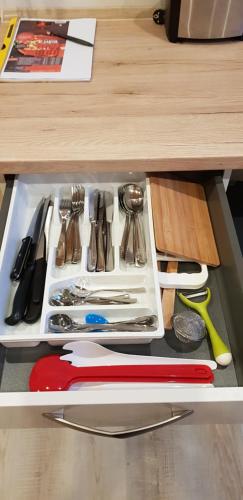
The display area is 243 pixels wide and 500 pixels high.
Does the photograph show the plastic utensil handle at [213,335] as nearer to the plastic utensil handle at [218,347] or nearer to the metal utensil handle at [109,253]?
the plastic utensil handle at [218,347]

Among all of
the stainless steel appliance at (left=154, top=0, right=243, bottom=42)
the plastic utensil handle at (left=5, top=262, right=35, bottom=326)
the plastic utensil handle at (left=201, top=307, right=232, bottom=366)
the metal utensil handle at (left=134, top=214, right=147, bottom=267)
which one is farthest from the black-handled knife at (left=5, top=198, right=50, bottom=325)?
the stainless steel appliance at (left=154, top=0, right=243, bottom=42)

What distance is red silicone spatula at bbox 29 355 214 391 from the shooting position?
57 centimetres

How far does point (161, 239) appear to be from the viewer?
0.70 meters

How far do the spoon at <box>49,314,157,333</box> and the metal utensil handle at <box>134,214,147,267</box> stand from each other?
129 millimetres

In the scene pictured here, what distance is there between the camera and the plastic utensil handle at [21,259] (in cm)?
69

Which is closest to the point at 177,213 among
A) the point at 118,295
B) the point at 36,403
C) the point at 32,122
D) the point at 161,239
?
the point at 161,239

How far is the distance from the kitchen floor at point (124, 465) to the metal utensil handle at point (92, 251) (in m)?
0.46

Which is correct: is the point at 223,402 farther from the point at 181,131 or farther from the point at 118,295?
the point at 181,131

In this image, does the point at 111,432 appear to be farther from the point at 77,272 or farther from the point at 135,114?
the point at 135,114

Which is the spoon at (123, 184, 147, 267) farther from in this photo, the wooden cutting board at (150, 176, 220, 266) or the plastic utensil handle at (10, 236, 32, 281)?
the plastic utensil handle at (10, 236, 32, 281)

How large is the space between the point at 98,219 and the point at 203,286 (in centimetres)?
27

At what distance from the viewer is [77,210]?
80 cm

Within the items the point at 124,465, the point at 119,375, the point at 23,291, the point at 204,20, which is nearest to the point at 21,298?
the point at 23,291

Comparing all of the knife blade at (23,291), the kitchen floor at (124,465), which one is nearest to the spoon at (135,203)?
the knife blade at (23,291)
